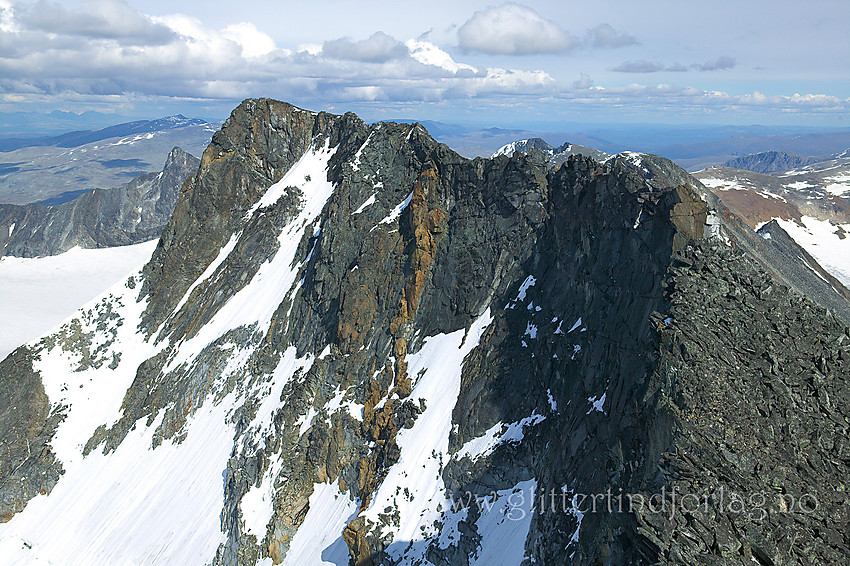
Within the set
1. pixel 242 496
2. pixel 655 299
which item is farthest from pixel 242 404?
pixel 655 299

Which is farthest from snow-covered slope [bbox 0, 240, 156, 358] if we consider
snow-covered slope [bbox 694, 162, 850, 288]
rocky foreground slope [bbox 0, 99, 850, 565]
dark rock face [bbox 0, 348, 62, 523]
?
snow-covered slope [bbox 694, 162, 850, 288]

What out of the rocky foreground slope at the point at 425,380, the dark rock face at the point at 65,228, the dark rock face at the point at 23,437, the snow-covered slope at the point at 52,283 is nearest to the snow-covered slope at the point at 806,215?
the rocky foreground slope at the point at 425,380

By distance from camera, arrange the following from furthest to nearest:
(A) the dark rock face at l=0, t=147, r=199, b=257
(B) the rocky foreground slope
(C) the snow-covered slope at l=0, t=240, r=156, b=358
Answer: (A) the dark rock face at l=0, t=147, r=199, b=257, (C) the snow-covered slope at l=0, t=240, r=156, b=358, (B) the rocky foreground slope

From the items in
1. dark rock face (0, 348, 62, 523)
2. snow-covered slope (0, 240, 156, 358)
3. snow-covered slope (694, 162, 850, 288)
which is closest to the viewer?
dark rock face (0, 348, 62, 523)

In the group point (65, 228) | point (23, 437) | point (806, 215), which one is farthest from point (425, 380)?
point (65, 228)

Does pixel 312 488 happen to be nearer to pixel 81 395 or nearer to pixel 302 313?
pixel 302 313

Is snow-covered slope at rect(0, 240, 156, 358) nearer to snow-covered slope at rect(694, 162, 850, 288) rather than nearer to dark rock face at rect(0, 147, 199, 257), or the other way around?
dark rock face at rect(0, 147, 199, 257)

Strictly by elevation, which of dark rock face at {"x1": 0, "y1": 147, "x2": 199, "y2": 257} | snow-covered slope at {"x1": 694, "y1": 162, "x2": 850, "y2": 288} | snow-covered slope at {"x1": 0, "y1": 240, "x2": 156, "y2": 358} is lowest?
snow-covered slope at {"x1": 0, "y1": 240, "x2": 156, "y2": 358}
